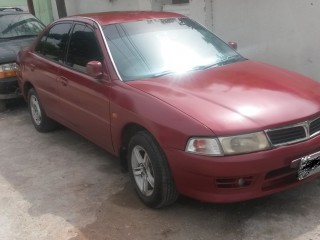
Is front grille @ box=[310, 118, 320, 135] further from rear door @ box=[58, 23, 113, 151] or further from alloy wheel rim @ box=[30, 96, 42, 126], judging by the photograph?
alloy wheel rim @ box=[30, 96, 42, 126]

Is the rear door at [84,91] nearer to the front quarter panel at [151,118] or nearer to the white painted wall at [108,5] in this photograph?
the front quarter panel at [151,118]

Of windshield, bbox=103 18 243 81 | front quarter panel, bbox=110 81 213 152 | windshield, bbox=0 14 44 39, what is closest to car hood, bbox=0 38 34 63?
windshield, bbox=0 14 44 39

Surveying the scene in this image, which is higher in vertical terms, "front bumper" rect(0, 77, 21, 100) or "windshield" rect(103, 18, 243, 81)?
"windshield" rect(103, 18, 243, 81)

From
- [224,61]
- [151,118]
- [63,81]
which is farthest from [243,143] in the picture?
[63,81]

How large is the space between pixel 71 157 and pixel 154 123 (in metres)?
2.06

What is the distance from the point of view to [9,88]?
715 cm

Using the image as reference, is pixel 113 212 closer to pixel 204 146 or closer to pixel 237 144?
pixel 204 146

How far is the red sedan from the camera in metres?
3.12

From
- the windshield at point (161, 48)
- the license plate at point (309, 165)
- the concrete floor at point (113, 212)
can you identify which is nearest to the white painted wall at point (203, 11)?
the windshield at point (161, 48)

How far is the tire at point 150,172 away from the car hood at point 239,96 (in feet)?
1.33

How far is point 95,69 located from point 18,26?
4909 millimetres

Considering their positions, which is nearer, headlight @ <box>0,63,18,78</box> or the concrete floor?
the concrete floor

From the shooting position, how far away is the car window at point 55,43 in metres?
5.11

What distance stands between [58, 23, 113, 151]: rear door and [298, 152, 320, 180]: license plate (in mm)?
1800
